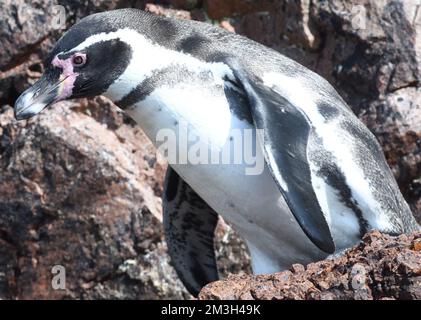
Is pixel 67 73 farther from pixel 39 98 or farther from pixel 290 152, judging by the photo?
pixel 290 152

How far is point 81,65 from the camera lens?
328cm

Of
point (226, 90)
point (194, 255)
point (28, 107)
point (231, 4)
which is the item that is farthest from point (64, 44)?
point (231, 4)

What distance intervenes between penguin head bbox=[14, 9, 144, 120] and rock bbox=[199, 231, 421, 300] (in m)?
0.87

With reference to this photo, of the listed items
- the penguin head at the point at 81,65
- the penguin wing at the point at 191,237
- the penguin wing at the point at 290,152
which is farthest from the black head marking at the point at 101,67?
the penguin wing at the point at 191,237

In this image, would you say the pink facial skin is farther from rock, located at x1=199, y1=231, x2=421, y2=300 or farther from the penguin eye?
rock, located at x1=199, y1=231, x2=421, y2=300

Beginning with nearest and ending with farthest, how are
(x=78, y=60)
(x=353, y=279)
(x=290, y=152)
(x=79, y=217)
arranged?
(x=353, y=279), (x=290, y=152), (x=78, y=60), (x=79, y=217)

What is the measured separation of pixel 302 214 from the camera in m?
3.09

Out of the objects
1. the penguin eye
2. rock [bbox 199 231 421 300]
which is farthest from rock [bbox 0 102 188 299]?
rock [bbox 199 231 421 300]

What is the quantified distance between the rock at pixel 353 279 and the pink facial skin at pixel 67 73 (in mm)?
891

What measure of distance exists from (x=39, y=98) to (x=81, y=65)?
17 centimetres

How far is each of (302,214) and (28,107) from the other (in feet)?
3.02

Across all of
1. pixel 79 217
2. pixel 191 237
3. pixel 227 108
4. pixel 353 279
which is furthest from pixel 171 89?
pixel 79 217

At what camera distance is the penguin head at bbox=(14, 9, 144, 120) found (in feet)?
10.7

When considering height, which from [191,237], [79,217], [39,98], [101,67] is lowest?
[79,217]
